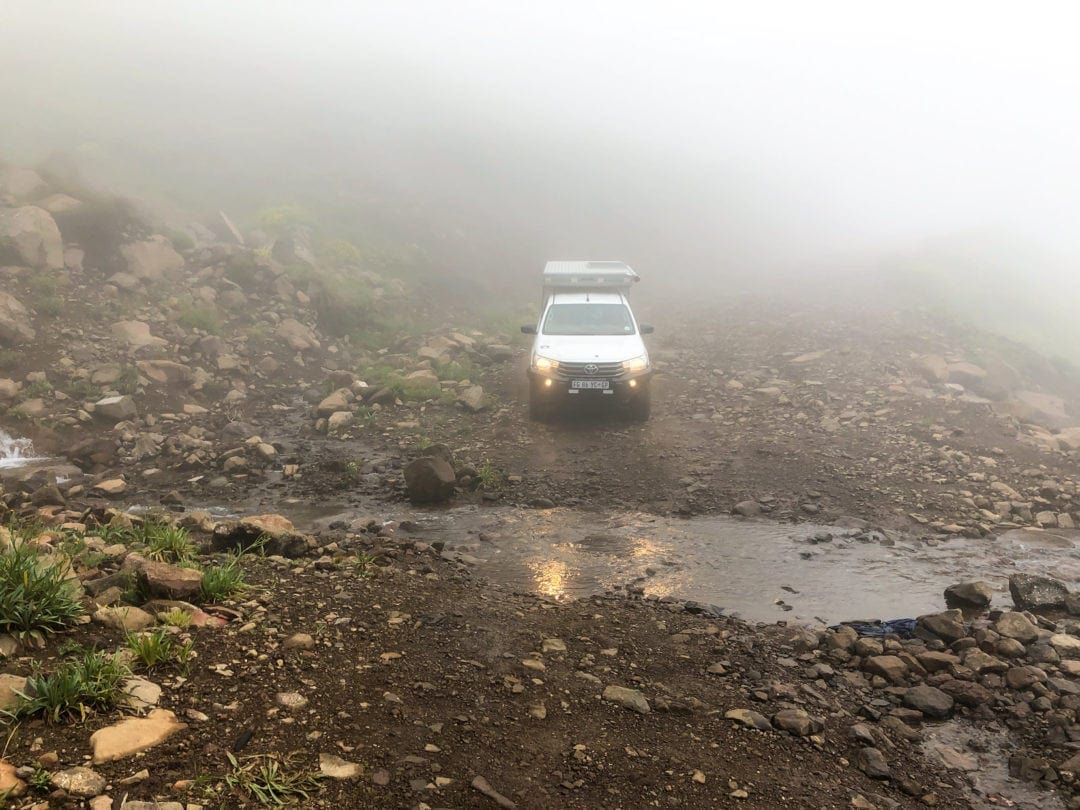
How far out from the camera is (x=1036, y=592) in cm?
643

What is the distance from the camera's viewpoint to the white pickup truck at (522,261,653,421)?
1162 centimetres

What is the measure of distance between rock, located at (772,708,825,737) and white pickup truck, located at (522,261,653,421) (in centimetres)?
741

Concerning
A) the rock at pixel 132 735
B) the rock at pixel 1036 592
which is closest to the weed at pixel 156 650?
the rock at pixel 132 735

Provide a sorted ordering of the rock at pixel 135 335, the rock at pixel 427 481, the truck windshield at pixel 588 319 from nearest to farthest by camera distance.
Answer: the rock at pixel 427 481 < the truck windshield at pixel 588 319 < the rock at pixel 135 335

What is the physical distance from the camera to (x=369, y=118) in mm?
39594

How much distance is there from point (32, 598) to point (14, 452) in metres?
7.45

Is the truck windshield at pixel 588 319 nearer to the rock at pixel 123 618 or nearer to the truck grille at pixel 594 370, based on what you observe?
the truck grille at pixel 594 370

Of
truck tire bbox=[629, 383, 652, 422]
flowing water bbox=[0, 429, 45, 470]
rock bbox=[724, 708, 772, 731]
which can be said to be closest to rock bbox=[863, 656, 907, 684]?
rock bbox=[724, 708, 772, 731]

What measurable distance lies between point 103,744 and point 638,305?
928 inches

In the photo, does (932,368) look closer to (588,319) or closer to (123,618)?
(588,319)

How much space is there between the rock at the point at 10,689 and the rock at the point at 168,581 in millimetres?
1243

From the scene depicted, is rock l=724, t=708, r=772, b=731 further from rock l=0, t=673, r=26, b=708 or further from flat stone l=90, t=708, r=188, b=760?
rock l=0, t=673, r=26, b=708

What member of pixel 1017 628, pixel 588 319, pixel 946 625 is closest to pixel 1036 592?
pixel 1017 628

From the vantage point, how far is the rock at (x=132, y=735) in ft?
10.9
